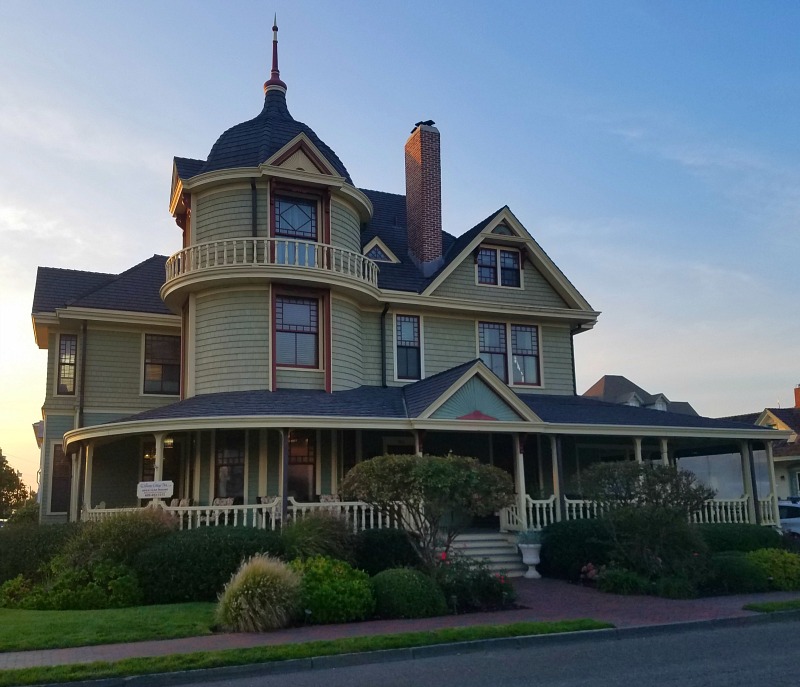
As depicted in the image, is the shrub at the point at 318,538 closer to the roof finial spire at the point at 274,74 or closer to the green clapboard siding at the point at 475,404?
the green clapboard siding at the point at 475,404

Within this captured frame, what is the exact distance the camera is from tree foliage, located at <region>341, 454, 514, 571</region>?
14.5 metres

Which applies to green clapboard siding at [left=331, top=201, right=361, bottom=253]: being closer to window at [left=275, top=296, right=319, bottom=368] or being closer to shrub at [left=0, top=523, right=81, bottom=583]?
window at [left=275, top=296, right=319, bottom=368]

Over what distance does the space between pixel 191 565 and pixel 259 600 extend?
3.13 meters

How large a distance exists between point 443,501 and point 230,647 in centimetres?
495

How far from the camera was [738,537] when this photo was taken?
19922 mm

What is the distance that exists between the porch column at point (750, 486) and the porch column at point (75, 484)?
59.6 ft

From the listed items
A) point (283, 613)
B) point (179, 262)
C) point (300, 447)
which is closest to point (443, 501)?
point (283, 613)

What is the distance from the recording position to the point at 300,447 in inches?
827

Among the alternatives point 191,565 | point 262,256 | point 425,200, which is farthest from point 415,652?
point 425,200

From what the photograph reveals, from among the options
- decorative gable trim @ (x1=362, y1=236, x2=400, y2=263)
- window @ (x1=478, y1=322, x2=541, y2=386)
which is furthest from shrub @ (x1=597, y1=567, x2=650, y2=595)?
decorative gable trim @ (x1=362, y1=236, x2=400, y2=263)

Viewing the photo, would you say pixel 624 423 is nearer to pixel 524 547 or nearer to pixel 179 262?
pixel 524 547

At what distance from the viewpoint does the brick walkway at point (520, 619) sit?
10.5m

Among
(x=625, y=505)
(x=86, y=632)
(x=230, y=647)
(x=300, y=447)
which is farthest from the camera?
(x=300, y=447)

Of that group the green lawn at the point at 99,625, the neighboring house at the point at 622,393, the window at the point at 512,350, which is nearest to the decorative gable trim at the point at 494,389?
the window at the point at 512,350
